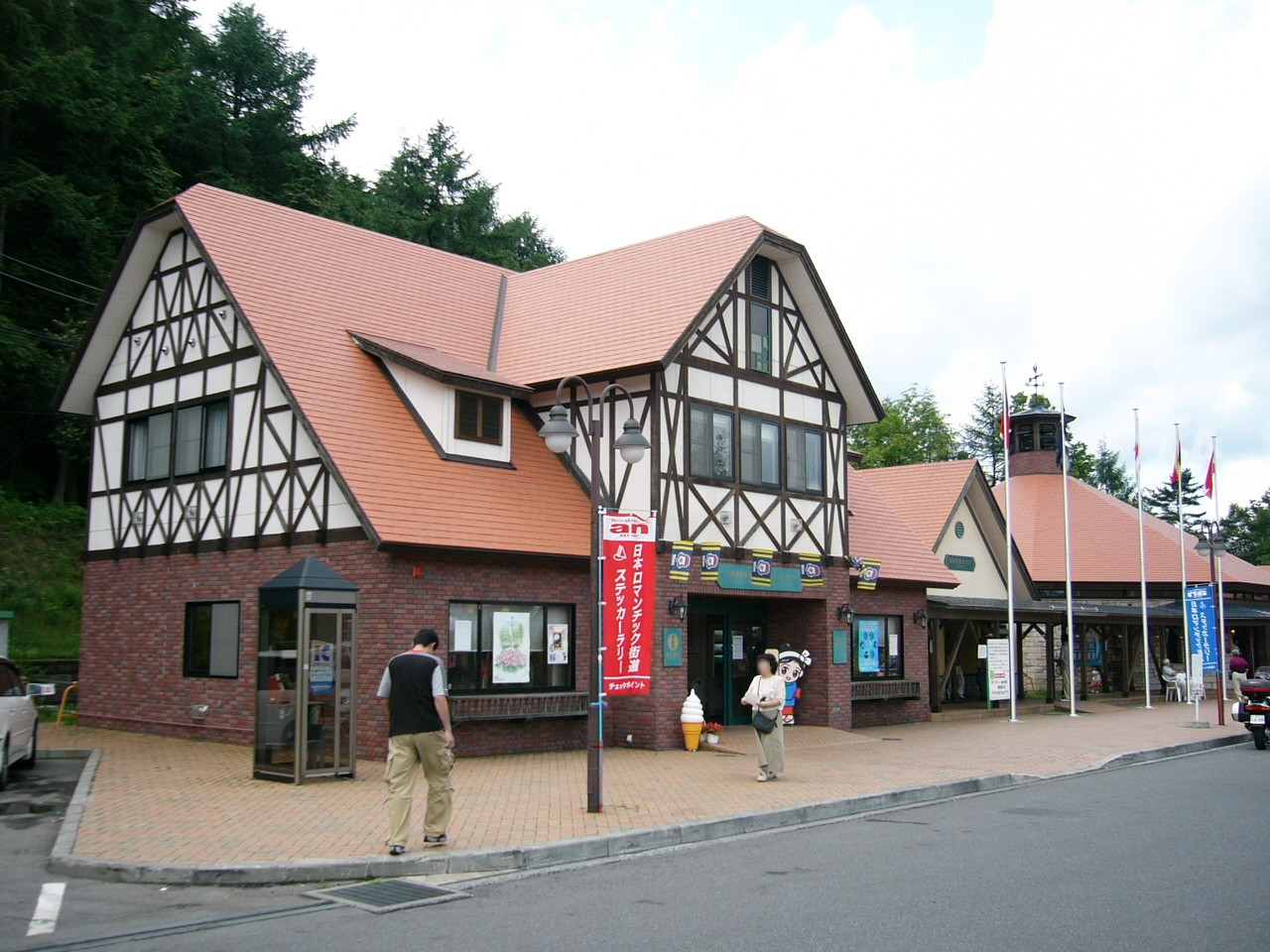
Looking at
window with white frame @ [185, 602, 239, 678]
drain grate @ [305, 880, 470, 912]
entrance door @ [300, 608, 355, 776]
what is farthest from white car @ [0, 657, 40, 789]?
drain grate @ [305, 880, 470, 912]

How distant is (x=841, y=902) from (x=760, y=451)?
13.7 metres

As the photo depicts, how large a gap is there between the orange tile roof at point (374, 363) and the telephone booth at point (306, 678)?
5.66 ft

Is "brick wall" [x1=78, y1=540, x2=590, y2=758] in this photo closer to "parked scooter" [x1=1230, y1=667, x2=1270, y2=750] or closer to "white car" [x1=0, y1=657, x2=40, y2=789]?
"white car" [x1=0, y1=657, x2=40, y2=789]

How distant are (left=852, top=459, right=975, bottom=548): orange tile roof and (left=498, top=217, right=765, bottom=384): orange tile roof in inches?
403

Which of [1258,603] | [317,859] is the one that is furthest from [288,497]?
[1258,603]

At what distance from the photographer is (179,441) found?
20719 mm

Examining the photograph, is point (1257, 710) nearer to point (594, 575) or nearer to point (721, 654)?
point (721, 654)

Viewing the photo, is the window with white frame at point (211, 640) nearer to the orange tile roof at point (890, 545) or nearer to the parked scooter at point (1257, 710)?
the orange tile roof at point (890, 545)

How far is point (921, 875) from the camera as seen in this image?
9320mm

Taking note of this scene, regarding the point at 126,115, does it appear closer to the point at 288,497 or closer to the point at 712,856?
the point at 288,497

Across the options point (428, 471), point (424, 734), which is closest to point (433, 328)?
point (428, 471)

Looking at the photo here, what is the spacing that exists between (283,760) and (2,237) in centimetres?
2429

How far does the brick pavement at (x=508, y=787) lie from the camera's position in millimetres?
10734

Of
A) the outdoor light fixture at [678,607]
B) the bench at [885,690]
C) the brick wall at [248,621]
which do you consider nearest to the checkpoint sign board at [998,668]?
the bench at [885,690]
